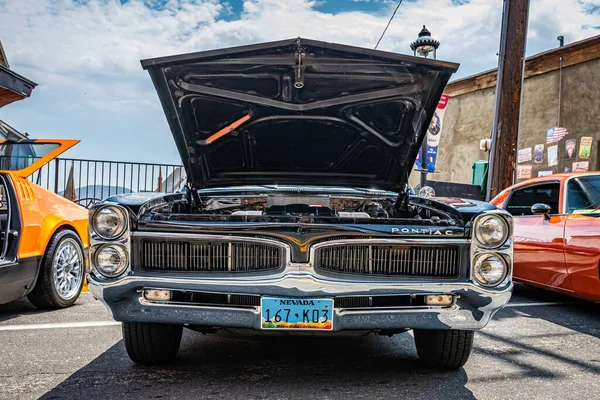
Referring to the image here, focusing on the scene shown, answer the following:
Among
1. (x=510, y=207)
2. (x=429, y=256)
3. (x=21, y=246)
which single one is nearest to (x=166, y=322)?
(x=429, y=256)

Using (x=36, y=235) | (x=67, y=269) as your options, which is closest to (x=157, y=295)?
(x=36, y=235)

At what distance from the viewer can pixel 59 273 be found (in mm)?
5160

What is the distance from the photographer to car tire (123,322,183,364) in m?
3.24

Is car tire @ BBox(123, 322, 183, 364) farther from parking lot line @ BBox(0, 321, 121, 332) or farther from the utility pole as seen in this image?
the utility pole

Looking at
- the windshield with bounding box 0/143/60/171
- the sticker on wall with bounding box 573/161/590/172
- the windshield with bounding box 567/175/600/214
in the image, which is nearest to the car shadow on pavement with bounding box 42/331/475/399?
the windshield with bounding box 0/143/60/171

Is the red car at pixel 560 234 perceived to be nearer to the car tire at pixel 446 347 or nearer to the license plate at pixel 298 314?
Answer: the car tire at pixel 446 347

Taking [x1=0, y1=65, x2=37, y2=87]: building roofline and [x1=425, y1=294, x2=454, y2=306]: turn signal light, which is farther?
[x1=0, y1=65, x2=37, y2=87]: building roofline

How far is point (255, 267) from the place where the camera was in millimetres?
2941

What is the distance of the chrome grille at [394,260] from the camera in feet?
9.70

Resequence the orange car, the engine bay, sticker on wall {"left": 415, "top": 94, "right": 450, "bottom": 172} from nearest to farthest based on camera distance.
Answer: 1. the engine bay
2. the orange car
3. sticker on wall {"left": 415, "top": 94, "right": 450, "bottom": 172}

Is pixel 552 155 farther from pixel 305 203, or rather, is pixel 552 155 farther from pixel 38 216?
pixel 38 216

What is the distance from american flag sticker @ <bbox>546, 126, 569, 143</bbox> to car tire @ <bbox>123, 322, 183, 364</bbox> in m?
11.3

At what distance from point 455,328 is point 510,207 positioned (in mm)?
4051

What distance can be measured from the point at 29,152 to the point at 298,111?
8.67 feet
